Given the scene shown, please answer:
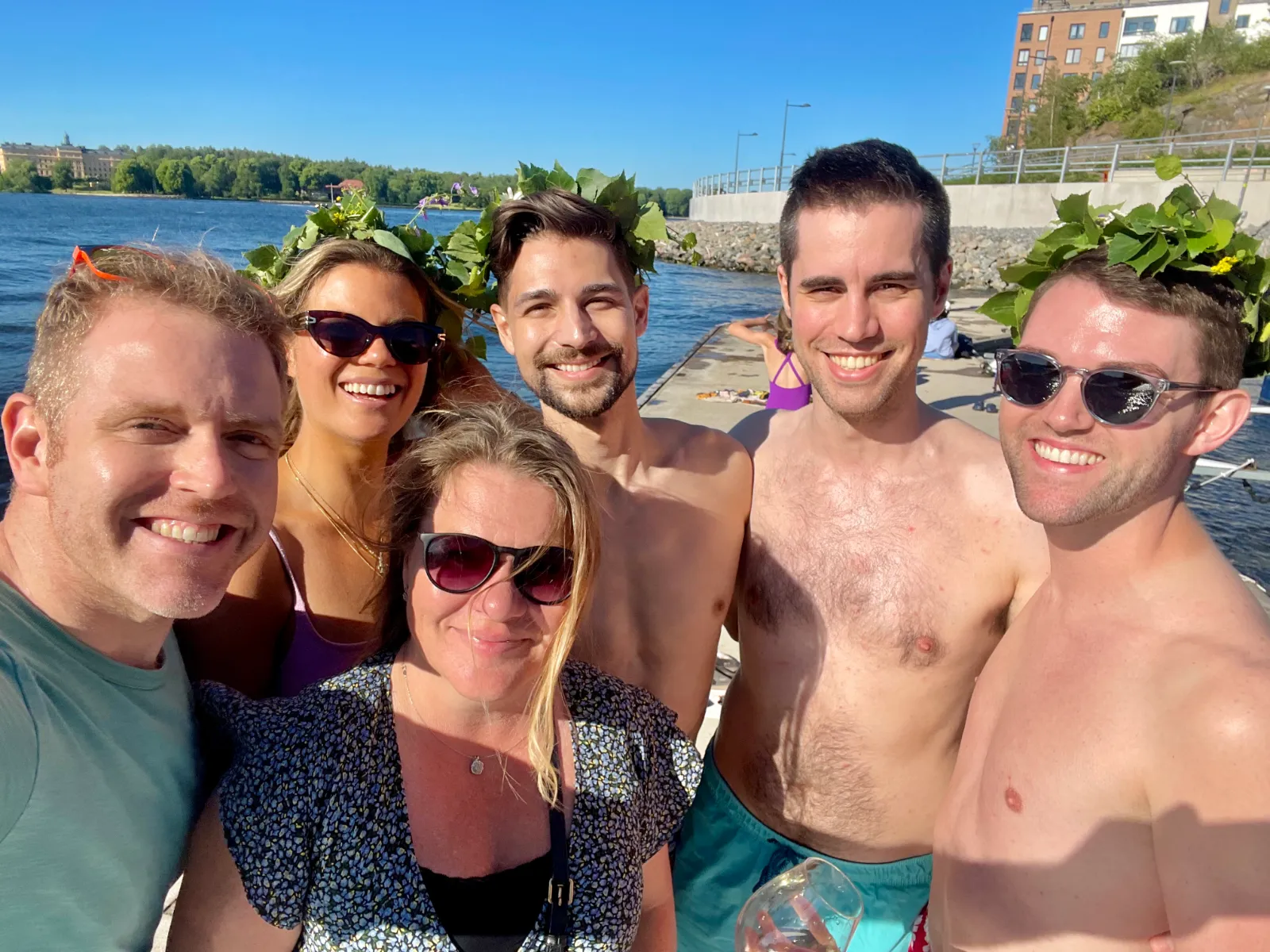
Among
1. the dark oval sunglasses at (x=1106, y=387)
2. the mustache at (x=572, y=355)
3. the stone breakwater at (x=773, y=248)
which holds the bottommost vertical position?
the mustache at (x=572, y=355)

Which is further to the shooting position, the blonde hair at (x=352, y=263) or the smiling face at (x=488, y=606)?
the blonde hair at (x=352, y=263)

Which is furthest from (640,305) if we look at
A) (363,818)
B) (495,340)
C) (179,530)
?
(495,340)

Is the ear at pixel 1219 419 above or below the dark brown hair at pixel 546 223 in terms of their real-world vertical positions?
below

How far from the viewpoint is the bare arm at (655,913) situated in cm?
199

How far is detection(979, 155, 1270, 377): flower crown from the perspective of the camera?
5.62ft

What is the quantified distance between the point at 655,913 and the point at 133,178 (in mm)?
122333

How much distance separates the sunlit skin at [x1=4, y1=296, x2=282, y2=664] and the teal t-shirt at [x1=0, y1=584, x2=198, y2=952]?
0.08 metres

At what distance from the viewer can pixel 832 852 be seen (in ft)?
8.47

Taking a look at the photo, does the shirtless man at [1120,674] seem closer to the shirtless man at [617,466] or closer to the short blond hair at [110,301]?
the shirtless man at [617,466]

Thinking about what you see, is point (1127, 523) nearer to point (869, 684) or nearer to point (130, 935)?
point (869, 684)

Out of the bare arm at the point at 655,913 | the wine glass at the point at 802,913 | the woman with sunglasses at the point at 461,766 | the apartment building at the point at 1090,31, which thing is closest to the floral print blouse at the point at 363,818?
the woman with sunglasses at the point at 461,766

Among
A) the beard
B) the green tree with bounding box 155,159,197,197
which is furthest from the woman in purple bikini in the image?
the green tree with bounding box 155,159,197,197

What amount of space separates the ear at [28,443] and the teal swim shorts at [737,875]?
7.04ft

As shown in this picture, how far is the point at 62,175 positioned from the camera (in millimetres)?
102500
